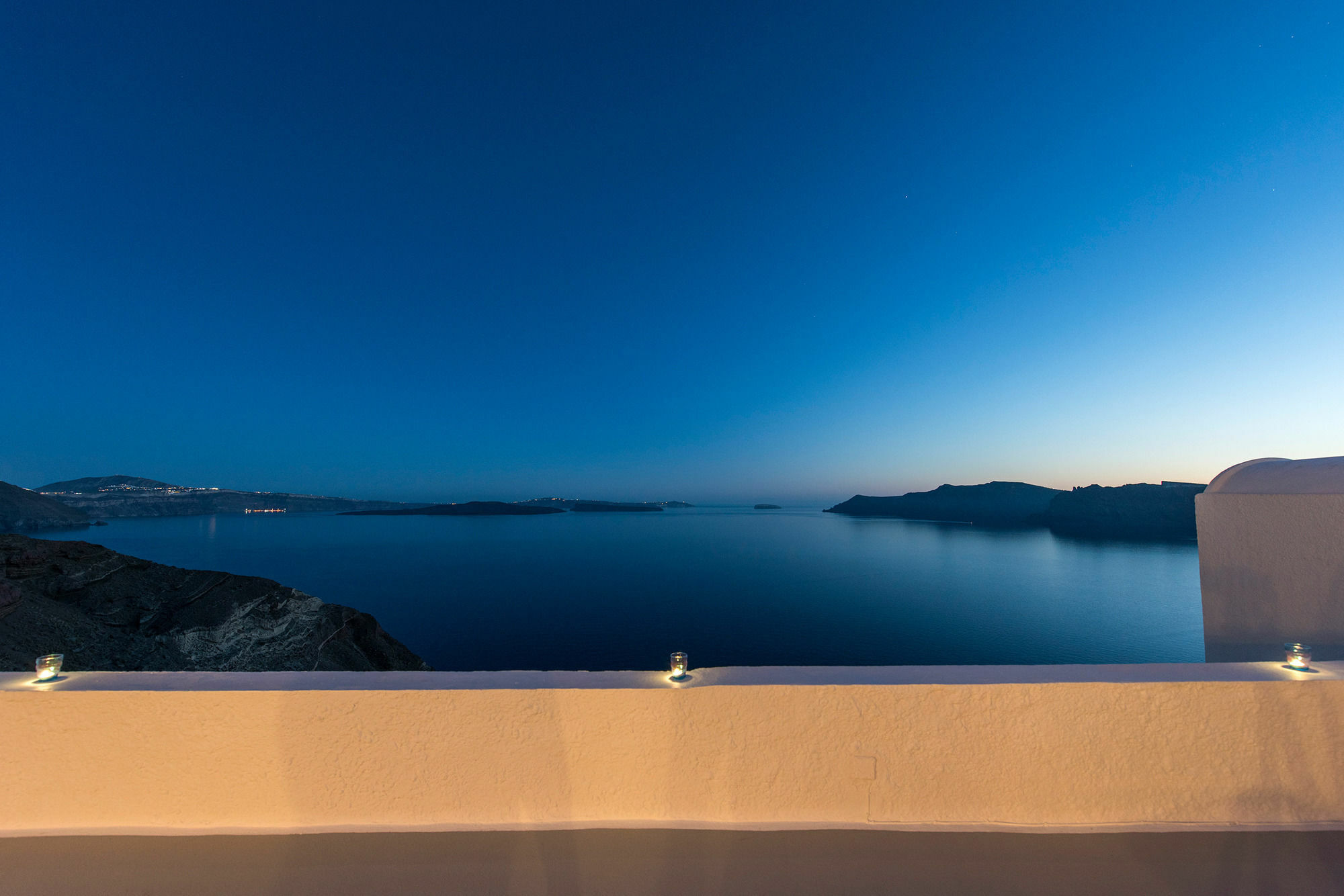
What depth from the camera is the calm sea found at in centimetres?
1550

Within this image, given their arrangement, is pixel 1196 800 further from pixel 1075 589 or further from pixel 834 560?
pixel 834 560

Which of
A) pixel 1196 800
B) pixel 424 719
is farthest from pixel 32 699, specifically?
pixel 1196 800

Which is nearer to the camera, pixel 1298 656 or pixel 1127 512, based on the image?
pixel 1298 656

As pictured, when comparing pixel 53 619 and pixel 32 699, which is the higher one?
pixel 32 699

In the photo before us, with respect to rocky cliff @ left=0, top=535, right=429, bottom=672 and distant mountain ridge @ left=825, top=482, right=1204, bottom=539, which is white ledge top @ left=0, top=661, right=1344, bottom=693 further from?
distant mountain ridge @ left=825, top=482, right=1204, bottom=539

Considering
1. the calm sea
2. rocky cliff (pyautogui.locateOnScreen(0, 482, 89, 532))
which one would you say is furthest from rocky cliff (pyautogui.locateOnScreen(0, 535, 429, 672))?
rocky cliff (pyautogui.locateOnScreen(0, 482, 89, 532))

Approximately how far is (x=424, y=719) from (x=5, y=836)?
1204 millimetres

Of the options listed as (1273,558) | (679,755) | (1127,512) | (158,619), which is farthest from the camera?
(1127,512)

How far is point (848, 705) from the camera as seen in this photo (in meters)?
1.33

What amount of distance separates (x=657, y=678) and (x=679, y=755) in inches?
8.0

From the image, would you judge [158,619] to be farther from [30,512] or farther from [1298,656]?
[30,512]

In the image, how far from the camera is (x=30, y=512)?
38.2 metres

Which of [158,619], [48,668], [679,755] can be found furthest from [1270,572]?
[158,619]

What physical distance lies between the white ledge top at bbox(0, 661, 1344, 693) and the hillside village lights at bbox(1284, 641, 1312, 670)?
25 millimetres
